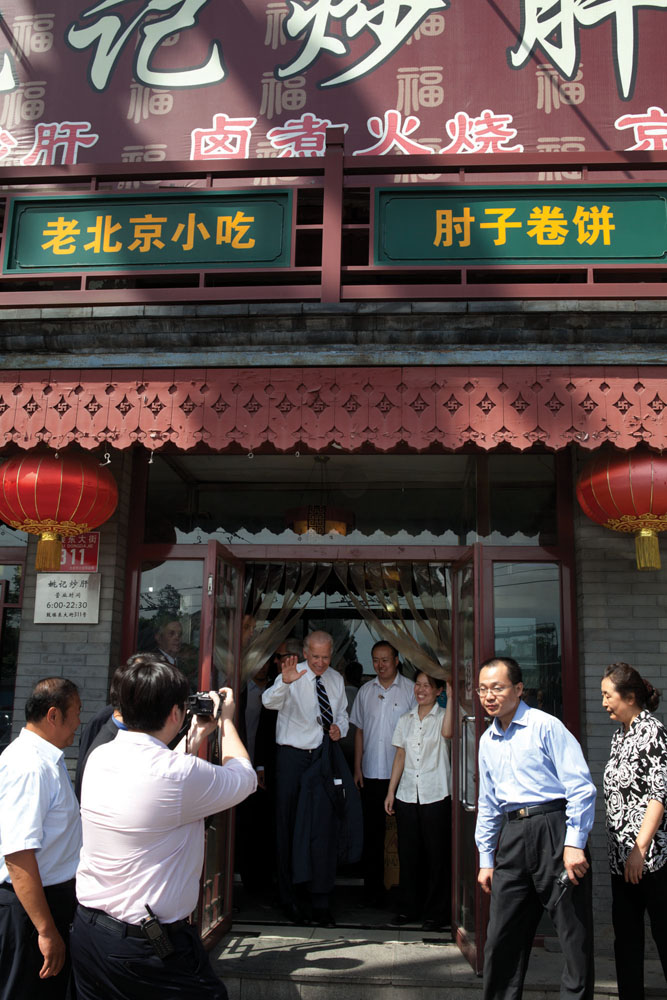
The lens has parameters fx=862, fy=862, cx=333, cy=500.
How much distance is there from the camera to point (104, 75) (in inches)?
257

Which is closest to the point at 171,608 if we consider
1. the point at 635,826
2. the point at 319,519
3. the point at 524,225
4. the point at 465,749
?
the point at 319,519

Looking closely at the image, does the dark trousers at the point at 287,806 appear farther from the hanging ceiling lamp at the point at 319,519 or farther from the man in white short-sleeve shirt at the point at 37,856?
the man in white short-sleeve shirt at the point at 37,856

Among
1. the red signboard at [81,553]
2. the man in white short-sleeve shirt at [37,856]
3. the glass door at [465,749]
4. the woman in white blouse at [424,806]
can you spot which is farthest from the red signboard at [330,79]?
the man in white short-sleeve shirt at [37,856]

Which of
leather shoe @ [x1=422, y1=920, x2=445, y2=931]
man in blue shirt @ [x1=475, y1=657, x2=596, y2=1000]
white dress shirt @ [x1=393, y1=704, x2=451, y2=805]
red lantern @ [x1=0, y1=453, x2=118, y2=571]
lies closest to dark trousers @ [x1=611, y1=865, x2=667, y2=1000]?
man in blue shirt @ [x1=475, y1=657, x2=596, y2=1000]

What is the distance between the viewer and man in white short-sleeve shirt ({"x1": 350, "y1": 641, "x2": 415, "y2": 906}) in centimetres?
Result: 654

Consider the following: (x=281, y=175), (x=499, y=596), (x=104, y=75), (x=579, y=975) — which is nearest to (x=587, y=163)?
(x=281, y=175)

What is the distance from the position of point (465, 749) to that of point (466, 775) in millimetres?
168

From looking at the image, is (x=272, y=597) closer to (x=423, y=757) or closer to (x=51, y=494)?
(x=423, y=757)

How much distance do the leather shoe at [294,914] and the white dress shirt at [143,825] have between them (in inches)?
135

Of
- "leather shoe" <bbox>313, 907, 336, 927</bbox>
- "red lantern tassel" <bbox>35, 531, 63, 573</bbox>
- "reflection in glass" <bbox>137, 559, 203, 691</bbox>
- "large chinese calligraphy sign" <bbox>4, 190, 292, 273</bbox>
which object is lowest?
"leather shoe" <bbox>313, 907, 336, 927</bbox>

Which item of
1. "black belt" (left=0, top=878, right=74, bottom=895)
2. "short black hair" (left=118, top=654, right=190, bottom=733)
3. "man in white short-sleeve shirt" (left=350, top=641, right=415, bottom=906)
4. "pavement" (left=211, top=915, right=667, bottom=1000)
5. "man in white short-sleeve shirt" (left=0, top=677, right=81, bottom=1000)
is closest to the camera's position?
"short black hair" (left=118, top=654, right=190, bottom=733)

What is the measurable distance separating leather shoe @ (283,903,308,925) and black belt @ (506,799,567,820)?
235 cm

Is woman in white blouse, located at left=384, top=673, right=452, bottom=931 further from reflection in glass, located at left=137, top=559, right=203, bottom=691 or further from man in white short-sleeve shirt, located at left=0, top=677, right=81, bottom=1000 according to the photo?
man in white short-sleeve shirt, located at left=0, top=677, right=81, bottom=1000

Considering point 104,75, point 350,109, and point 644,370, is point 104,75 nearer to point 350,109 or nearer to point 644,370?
point 350,109
